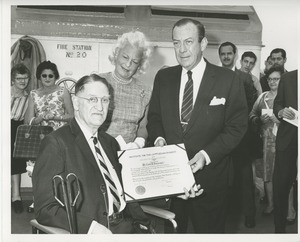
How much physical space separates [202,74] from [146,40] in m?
0.39

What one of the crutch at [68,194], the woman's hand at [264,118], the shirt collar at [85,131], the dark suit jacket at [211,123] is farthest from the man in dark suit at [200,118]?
the crutch at [68,194]

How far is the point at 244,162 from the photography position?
2.52 metres

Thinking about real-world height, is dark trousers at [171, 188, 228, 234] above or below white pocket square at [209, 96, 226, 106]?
below

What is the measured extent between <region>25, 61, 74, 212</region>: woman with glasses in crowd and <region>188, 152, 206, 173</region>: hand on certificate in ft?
2.70

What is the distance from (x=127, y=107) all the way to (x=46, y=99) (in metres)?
0.49

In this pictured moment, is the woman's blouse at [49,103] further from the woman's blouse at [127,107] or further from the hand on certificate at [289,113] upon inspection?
the hand on certificate at [289,113]

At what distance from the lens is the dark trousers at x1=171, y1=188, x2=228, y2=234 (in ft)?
8.20

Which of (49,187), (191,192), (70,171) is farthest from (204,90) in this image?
(49,187)

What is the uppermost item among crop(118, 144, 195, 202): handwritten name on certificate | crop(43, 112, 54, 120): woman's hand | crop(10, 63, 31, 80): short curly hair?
crop(10, 63, 31, 80): short curly hair

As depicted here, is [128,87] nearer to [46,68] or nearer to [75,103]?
[75,103]

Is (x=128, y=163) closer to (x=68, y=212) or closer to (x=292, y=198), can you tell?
(x=68, y=212)

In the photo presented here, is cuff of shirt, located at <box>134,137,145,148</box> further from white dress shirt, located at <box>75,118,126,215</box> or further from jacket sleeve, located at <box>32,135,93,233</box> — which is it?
jacket sleeve, located at <box>32,135,93,233</box>

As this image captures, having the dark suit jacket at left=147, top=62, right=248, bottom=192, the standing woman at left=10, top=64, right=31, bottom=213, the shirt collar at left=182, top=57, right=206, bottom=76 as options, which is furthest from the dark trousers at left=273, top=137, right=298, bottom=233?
the standing woman at left=10, top=64, right=31, bottom=213

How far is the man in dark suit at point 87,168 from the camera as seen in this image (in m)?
2.31
